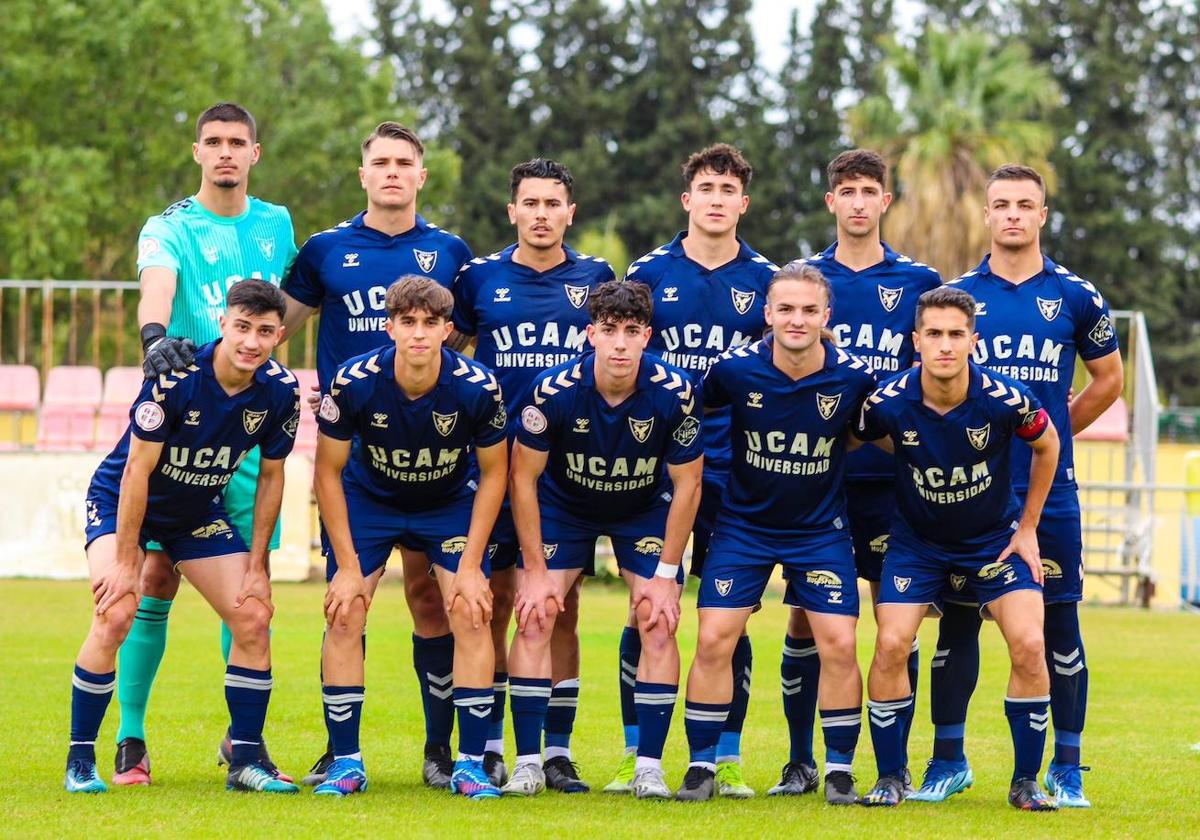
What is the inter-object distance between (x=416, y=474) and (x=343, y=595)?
576 mm

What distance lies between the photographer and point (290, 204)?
1469 inches

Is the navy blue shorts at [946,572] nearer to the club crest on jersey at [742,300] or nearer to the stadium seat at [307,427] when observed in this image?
the club crest on jersey at [742,300]

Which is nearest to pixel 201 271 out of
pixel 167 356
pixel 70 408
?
pixel 167 356

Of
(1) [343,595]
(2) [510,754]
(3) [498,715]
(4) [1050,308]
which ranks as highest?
(4) [1050,308]

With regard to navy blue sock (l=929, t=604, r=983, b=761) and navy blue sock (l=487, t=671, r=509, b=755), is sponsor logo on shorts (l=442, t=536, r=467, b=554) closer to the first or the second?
navy blue sock (l=487, t=671, r=509, b=755)

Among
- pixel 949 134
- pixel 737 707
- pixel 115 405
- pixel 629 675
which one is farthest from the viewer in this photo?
pixel 949 134

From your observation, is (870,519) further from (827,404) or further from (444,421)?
(444,421)

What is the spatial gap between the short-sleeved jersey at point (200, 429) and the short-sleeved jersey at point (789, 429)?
1.82 metres

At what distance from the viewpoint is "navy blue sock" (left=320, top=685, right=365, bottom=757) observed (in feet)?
22.0

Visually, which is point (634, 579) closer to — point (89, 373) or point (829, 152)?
point (89, 373)

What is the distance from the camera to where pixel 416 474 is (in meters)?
6.77

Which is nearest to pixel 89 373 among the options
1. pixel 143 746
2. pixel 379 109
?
pixel 143 746

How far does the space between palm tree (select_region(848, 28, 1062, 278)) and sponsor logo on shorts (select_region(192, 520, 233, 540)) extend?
27012 mm

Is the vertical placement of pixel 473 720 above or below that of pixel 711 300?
below
